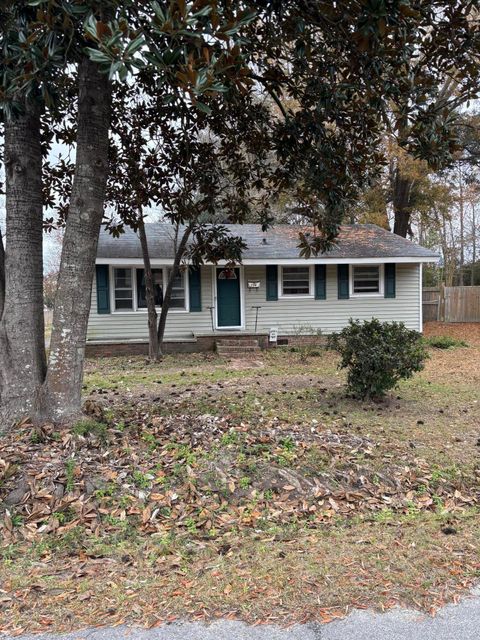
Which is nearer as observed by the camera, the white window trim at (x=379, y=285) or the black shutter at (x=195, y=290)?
the black shutter at (x=195, y=290)

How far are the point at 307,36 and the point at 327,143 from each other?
1.36 m

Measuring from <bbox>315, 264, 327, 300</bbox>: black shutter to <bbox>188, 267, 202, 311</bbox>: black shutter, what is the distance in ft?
11.8

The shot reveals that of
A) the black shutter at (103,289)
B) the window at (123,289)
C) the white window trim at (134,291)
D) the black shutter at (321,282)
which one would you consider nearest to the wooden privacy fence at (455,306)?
the black shutter at (321,282)

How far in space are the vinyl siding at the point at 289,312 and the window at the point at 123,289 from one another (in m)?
0.34

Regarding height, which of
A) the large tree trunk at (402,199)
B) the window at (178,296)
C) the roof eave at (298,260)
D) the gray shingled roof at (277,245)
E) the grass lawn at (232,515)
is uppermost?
the large tree trunk at (402,199)

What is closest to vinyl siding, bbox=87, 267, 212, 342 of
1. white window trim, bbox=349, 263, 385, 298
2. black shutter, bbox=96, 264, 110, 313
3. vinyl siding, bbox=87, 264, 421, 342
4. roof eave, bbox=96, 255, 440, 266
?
vinyl siding, bbox=87, 264, 421, 342

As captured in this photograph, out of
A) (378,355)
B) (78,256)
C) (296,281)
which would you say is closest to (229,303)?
(296,281)

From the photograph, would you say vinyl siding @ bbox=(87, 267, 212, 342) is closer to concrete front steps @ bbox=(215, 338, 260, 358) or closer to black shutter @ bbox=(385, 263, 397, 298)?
concrete front steps @ bbox=(215, 338, 260, 358)

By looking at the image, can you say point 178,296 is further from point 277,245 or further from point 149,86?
point 149,86

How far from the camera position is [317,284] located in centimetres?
1446

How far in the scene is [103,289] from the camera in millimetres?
13281

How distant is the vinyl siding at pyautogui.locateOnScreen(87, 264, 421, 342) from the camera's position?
45.1 ft

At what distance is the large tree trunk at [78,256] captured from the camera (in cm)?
412

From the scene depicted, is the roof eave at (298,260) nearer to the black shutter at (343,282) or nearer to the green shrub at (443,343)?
the black shutter at (343,282)
